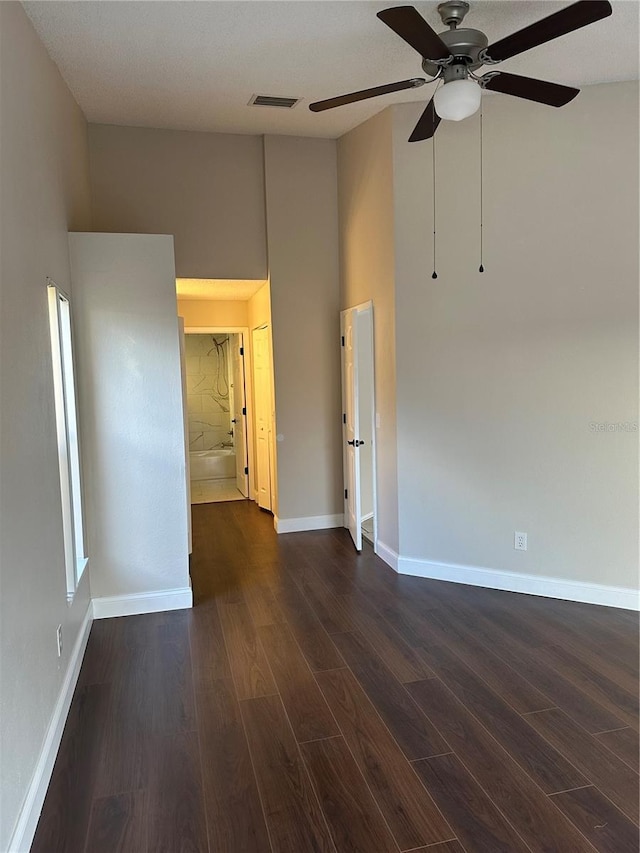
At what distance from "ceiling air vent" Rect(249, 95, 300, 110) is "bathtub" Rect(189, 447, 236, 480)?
530 cm

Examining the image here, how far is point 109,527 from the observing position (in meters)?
3.71

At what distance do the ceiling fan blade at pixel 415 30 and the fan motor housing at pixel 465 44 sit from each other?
0.48ft

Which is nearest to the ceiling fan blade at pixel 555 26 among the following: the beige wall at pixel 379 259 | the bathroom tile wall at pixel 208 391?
the beige wall at pixel 379 259

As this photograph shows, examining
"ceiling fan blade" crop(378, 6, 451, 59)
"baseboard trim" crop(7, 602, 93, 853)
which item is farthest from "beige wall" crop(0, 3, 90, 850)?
"ceiling fan blade" crop(378, 6, 451, 59)

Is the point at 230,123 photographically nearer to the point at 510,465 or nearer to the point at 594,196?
the point at 594,196

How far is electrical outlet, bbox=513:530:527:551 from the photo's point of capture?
155 inches

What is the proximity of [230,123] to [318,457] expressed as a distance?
9.78 feet

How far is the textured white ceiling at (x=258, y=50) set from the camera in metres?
2.85

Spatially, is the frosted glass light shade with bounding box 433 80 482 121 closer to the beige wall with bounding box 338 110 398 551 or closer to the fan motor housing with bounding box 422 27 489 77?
the fan motor housing with bounding box 422 27 489 77

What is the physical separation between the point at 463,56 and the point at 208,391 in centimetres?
819

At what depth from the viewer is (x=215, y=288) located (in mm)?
5668

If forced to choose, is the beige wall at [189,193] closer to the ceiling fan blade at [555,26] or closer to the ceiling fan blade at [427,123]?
the ceiling fan blade at [427,123]

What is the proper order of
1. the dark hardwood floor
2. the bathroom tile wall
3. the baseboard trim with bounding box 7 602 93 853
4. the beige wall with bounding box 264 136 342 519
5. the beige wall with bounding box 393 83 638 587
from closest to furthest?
1. the baseboard trim with bounding box 7 602 93 853
2. the dark hardwood floor
3. the beige wall with bounding box 393 83 638 587
4. the beige wall with bounding box 264 136 342 519
5. the bathroom tile wall

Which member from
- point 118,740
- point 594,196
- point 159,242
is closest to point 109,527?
point 118,740
